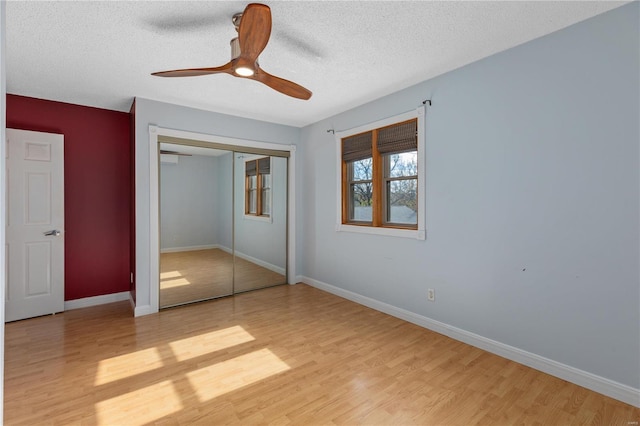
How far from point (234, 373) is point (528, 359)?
7.54 feet

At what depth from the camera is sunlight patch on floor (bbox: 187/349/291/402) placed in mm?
2228

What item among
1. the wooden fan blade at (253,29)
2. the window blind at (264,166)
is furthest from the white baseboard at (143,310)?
the wooden fan blade at (253,29)

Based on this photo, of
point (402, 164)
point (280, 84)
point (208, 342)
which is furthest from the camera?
Result: point (402, 164)

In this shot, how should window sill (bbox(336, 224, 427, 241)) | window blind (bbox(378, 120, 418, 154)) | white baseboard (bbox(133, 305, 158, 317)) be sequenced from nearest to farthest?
window sill (bbox(336, 224, 427, 241)) < window blind (bbox(378, 120, 418, 154)) < white baseboard (bbox(133, 305, 158, 317))

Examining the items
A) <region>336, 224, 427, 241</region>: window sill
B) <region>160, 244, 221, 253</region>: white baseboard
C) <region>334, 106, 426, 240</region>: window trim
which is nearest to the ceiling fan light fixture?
<region>334, 106, 426, 240</region>: window trim

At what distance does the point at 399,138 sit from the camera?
356 cm

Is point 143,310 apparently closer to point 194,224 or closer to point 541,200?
point 194,224

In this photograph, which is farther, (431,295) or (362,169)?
(362,169)

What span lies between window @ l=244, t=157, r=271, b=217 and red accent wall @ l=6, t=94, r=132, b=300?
1.54 m

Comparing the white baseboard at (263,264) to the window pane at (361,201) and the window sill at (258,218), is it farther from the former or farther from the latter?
the window pane at (361,201)

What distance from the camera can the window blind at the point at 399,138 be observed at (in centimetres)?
342

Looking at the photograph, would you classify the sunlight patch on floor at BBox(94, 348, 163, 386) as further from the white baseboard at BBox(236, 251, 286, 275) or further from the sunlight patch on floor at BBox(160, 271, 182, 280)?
the white baseboard at BBox(236, 251, 286, 275)

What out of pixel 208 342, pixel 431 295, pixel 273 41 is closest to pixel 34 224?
pixel 208 342

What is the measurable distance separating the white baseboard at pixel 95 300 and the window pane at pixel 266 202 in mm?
2120
